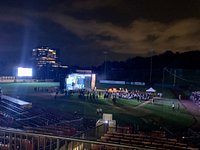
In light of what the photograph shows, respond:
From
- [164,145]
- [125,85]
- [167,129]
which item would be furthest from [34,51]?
[164,145]

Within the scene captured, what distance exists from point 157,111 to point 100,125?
16.1 m

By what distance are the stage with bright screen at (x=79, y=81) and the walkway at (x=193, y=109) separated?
474 inches

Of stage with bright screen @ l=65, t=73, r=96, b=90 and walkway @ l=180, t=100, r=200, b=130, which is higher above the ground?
stage with bright screen @ l=65, t=73, r=96, b=90

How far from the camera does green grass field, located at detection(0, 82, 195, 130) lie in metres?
24.3

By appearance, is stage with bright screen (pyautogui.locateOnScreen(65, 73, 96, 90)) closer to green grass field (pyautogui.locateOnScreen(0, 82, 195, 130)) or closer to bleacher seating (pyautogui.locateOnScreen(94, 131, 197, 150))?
green grass field (pyautogui.locateOnScreen(0, 82, 195, 130))

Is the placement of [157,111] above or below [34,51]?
below

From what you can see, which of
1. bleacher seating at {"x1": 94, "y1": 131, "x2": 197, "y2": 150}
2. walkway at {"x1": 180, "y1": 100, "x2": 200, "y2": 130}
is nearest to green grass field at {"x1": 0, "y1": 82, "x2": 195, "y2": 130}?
walkway at {"x1": 180, "y1": 100, "x2": 200, "y2": 130}

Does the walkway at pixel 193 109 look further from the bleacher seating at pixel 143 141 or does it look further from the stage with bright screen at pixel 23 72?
the stage with bright screen at pixel 23 72

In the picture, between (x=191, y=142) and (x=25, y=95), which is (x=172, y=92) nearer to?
(x=25, y=95)

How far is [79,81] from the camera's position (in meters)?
36.8

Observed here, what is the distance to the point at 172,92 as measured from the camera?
1502 inches

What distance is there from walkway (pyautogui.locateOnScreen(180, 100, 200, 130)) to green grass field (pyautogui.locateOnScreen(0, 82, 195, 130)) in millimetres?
482

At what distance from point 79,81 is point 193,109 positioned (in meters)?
14.6

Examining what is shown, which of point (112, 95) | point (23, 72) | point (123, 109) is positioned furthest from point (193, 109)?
point (23, 72)
